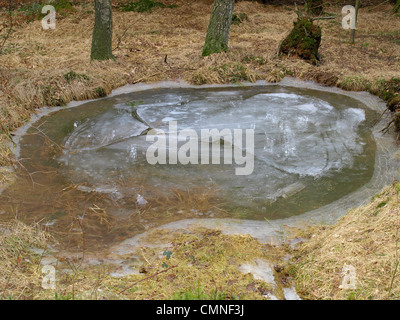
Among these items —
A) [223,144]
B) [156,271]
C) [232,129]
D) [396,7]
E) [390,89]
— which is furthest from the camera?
[396,7]

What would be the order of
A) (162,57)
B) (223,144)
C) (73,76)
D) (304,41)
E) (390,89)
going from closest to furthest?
1. (223,144)
2. (390,89)
3. (73,76)
4. (304,41)
5. (162,57)

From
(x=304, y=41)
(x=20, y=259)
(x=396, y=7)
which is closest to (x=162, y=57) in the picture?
(x=304, y=41)

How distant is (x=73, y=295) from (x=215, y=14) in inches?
374

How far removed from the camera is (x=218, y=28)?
448 inches

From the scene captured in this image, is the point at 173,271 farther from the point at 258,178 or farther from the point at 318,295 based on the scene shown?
the point at 258,178

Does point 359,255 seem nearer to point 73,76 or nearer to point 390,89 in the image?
point 390,89

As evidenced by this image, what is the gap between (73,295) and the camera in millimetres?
3283

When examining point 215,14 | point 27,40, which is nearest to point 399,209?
point 215,14

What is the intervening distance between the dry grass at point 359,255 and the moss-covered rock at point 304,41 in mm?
7437

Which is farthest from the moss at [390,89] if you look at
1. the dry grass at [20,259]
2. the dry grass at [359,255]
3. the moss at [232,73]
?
the dry grass at [20,259]

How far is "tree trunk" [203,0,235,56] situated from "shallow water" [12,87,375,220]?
1.96 metres

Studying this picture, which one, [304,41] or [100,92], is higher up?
[304,41]

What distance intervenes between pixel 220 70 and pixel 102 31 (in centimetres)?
308

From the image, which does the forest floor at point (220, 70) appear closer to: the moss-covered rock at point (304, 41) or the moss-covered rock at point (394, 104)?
the moss-covered rock at point (304, 41)
